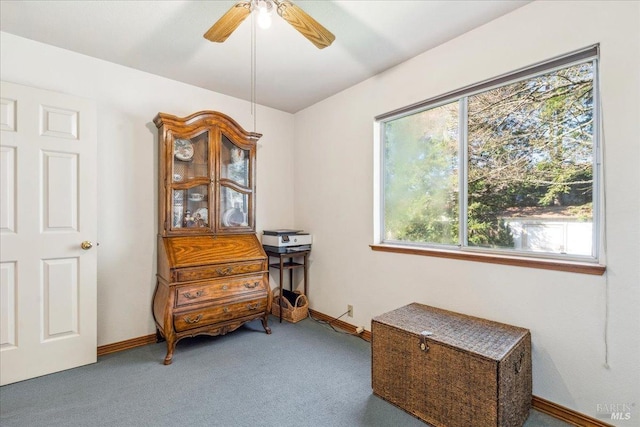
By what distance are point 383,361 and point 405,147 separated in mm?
1722

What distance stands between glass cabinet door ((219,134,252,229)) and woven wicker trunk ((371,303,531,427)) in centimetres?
171

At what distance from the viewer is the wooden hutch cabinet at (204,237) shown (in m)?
2.38

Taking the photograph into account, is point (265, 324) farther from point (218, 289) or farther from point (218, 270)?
point (218, 270)

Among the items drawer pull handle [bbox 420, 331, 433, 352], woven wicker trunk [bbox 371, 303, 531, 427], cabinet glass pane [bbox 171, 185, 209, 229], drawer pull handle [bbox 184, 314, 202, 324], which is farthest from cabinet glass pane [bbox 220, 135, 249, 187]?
drawer pull handle [bbox 420, 331, 433, 352]

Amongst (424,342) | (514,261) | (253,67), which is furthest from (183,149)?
(514,261)

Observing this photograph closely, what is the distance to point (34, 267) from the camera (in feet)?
6.78

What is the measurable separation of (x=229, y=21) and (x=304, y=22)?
0.38 meters

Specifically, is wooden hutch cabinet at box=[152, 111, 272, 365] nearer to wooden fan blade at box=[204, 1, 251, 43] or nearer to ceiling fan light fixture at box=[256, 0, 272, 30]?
wooden fan blade at box=[204, 1, 251, 43]

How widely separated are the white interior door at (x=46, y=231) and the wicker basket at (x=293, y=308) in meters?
1.62

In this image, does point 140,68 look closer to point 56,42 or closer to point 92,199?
point 56,42

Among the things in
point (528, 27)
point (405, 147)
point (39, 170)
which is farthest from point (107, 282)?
point (528, 27)

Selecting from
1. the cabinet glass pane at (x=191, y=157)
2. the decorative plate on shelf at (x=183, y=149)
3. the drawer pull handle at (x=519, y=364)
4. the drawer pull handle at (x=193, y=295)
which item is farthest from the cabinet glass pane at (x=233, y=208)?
the drawer pull handle at (x=519, y=364)

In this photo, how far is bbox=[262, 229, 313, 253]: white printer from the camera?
10.2ft

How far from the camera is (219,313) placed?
2.50 meters
